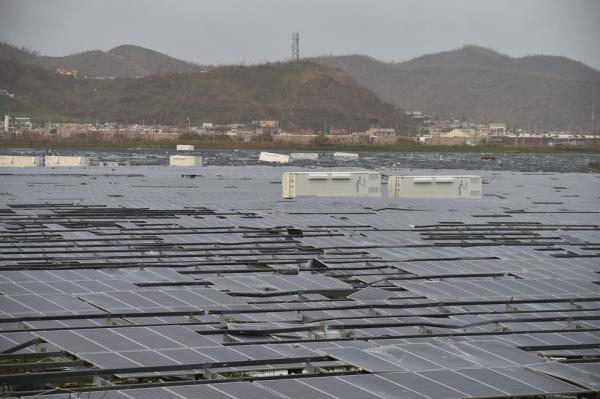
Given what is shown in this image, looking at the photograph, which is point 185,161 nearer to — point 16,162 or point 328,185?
point 16,162

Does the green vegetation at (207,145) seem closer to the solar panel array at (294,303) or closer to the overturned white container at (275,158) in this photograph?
the overturned white container at (275,158)

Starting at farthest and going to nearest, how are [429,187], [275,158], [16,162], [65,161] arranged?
1. [275,158]
2. [65,161]
3. [16,162]
4. [429,187]

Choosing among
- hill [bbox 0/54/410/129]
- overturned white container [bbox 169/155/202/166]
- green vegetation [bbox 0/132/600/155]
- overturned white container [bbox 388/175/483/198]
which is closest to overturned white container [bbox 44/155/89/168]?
overturned white container [bbox 169/155/202/166]

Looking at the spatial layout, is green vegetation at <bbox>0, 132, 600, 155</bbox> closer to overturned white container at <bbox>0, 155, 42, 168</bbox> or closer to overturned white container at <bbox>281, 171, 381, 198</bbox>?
overturned white container at <bbox>0, 155, 42, 168</bbox>

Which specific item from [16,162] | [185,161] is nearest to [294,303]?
[16,162]

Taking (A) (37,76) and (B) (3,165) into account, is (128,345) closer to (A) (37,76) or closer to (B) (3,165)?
(B) (3,165)

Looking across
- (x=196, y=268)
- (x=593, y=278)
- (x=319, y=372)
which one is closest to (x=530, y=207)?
(x=593, y=278)
